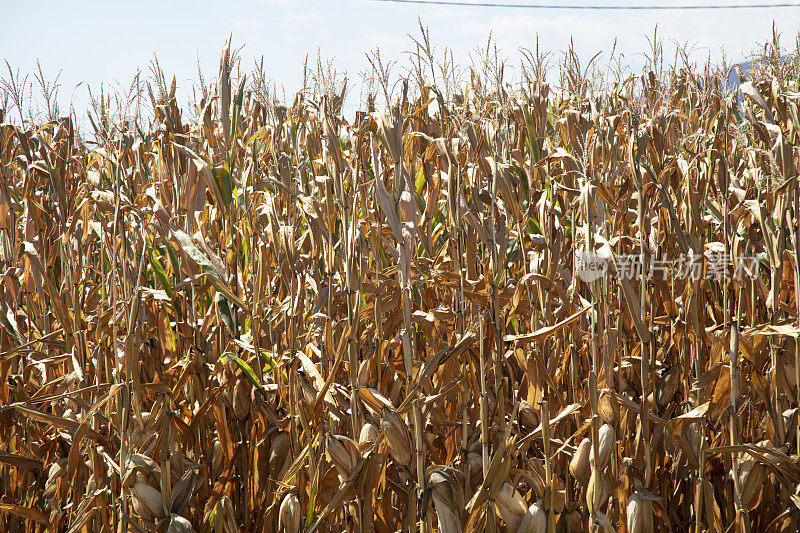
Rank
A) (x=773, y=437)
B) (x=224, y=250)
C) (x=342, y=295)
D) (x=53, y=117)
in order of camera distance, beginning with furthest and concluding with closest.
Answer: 1. (x=53, y=117)
2. (x=224, y=250)
3. (x=342, y=295)
4. (x=773, y=437)

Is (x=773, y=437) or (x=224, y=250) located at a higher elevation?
(x=224, y=250)

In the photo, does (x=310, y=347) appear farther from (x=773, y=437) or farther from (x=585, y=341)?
(x=773, y=437)

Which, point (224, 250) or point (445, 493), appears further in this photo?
point (224, 250)

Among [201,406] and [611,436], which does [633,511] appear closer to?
[611,436]

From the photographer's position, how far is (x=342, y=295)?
5.57 feet

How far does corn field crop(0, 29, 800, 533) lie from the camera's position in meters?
1.38

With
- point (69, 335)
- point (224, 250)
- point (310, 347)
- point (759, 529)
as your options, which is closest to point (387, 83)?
point (224, 250)

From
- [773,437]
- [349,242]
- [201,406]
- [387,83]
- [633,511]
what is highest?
[387,83]

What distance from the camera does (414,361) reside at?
1621 mm

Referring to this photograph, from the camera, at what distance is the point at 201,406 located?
1.62 meters

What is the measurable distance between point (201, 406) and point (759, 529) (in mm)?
1424

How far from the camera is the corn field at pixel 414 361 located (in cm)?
138

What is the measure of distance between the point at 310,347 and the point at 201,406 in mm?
301

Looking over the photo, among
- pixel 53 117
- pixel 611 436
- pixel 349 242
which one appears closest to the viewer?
pixel 349 242
